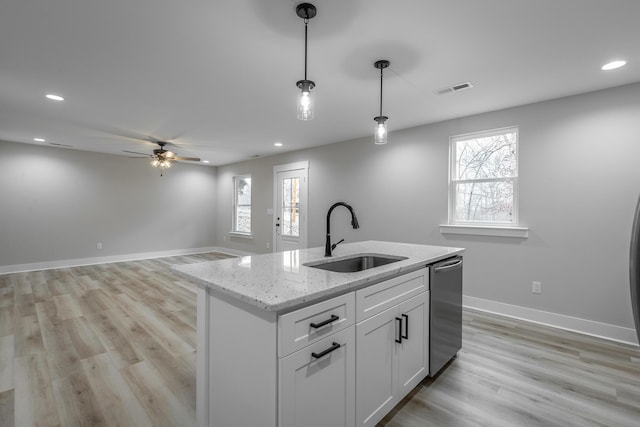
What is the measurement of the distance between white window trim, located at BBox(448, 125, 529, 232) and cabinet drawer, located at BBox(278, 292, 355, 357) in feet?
9.19

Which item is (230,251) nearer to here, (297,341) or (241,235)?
(241,235)

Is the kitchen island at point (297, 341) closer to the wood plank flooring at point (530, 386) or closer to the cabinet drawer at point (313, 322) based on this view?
the cabinet drawer at point (313, 322)

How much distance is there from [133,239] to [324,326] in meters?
7.01

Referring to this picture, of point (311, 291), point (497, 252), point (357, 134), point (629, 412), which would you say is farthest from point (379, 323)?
point (357, 134)

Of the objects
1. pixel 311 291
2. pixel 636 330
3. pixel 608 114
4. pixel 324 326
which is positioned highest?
pixel 608 114

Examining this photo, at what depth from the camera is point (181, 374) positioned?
7.15 ft

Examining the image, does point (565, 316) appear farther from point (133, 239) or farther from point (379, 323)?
point (133, 239)

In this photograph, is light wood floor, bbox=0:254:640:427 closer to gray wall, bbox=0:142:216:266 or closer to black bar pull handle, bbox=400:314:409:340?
black bar pull handle, bbox=400:314:409:340

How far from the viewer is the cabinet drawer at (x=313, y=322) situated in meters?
1.11


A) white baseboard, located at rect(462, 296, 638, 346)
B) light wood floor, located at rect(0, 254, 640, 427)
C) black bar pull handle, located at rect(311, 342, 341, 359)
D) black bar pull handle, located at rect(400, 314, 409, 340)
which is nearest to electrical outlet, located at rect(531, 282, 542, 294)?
white baseboard, located at rect(462, 296, 638, 346)

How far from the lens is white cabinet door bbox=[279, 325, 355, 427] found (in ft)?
3.71

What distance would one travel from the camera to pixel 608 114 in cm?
285

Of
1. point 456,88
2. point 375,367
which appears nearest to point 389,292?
point 375,367

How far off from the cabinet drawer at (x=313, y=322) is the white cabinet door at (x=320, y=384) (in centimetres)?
3
